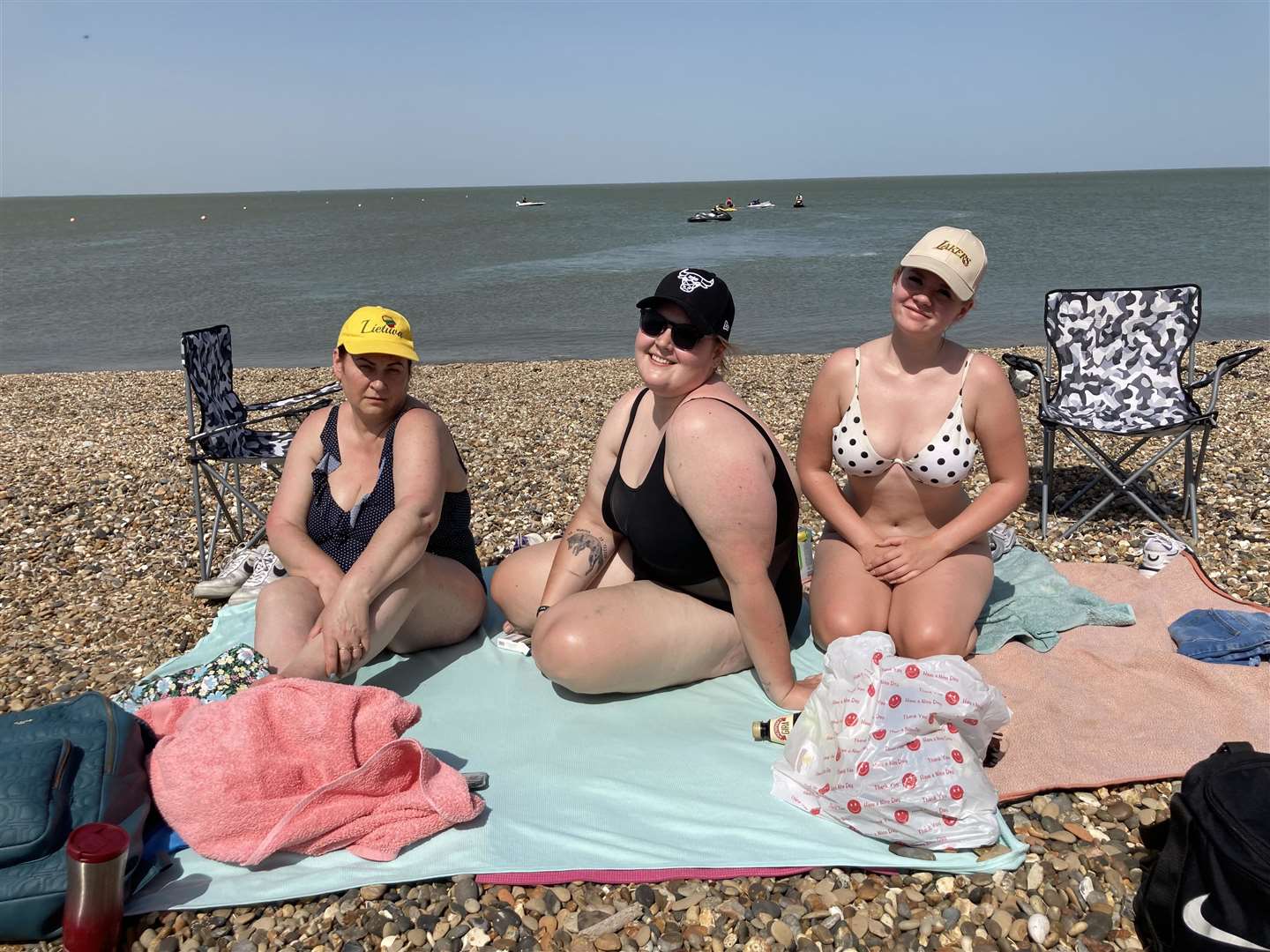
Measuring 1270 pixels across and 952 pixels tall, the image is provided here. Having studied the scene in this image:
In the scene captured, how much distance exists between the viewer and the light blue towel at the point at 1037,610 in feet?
13.5

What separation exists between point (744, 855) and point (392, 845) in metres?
1.00

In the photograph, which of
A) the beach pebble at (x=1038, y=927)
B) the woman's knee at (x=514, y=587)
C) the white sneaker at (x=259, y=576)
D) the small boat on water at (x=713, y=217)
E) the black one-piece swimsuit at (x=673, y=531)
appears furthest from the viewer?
the small boat on water at (x=713, y=217)

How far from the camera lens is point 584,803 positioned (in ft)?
10.1

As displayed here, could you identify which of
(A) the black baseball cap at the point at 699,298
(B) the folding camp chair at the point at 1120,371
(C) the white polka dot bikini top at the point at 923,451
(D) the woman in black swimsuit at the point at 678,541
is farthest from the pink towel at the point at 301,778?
(B) the folding camp chair at the point at 1120,371

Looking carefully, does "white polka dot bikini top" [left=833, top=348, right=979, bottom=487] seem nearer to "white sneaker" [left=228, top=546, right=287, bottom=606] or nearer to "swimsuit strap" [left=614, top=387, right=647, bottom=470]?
"swimsuit strap" [left=614, top=387, right=647, bottom=470]

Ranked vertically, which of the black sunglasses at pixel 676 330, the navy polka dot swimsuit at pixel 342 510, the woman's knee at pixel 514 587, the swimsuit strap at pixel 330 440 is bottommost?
A: the woman's knee at pixel 514 587

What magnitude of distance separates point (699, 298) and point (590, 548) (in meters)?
1.12

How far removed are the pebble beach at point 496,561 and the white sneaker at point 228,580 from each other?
79mm

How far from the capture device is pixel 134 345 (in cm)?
1939

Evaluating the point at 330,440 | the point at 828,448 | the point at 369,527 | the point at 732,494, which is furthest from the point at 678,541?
the point at 330,440

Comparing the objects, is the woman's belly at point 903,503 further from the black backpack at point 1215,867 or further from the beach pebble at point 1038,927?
the beach pebble at point 1038,927

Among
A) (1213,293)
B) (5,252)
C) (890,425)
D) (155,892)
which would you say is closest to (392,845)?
(155,892)

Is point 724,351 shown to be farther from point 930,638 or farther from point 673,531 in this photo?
point 930,638

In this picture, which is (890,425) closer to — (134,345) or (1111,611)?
(1111,611)
